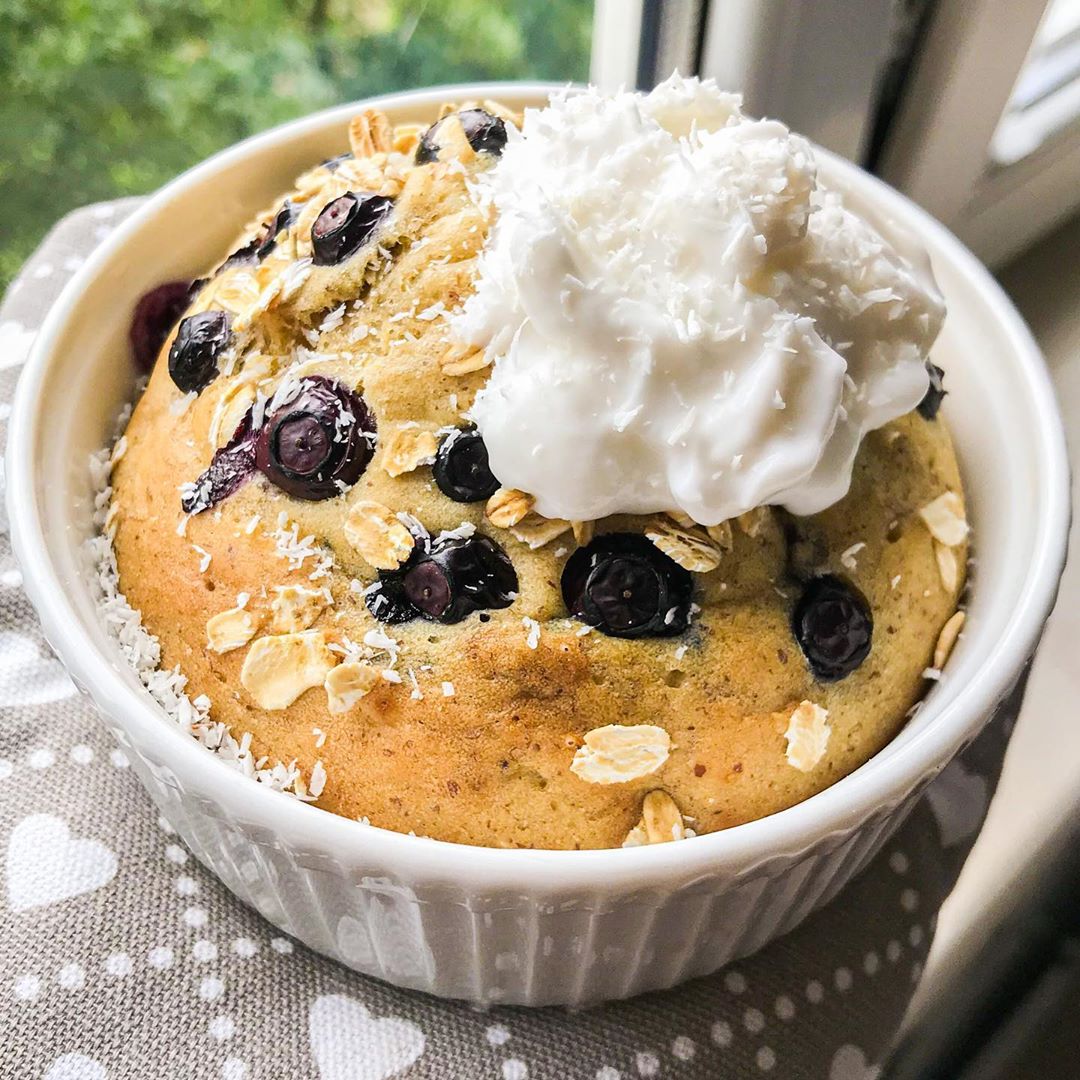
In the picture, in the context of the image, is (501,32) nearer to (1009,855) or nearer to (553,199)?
(553,199)

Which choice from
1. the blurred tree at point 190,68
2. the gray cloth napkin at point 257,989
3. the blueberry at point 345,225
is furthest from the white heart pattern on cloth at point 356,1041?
the blurred tree at point 190,68

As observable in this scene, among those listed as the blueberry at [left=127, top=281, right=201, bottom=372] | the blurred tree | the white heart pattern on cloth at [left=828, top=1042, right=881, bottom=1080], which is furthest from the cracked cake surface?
the blurred tree

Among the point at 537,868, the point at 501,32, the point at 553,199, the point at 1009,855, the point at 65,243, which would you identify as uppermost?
the point at 553,199

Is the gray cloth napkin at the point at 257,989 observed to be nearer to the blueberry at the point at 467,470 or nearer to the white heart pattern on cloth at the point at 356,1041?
the white heart pattern on cloth at the point at 356,1041

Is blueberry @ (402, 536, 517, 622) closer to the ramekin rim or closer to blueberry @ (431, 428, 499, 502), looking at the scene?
blueberry @ (431, 428, 499, 502)

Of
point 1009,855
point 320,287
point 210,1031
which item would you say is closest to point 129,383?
point 320,287

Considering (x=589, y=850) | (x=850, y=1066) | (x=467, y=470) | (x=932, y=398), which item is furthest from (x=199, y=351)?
(x=850, y=1066)

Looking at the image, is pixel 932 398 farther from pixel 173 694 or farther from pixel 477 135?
pixel 173 694
